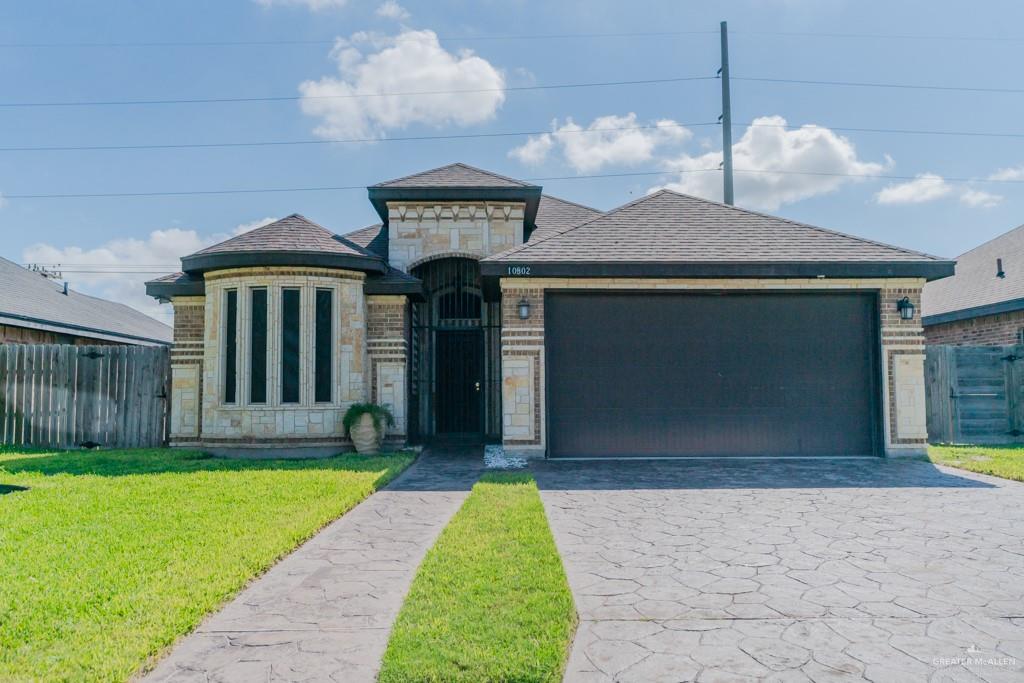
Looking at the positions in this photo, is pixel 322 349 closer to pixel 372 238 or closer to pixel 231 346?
pixel 231 346

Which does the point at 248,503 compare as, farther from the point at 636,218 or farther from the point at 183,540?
the point at 636,218

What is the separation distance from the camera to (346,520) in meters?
5.73

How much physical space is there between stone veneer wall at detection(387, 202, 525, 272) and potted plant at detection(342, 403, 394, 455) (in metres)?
3.36

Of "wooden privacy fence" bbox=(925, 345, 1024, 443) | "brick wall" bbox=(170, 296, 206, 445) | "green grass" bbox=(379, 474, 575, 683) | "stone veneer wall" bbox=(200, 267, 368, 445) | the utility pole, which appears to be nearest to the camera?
"green grass" bbox=(379, 474, 575, 683)

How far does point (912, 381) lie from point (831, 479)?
3.05 meters

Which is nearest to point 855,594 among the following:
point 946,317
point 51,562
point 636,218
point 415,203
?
point 51,562

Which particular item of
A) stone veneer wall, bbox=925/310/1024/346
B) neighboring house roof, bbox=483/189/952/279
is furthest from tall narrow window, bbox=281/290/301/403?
stone veneer wall, bbox=925/310/1024/346

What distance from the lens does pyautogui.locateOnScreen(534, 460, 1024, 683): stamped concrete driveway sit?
292 cm

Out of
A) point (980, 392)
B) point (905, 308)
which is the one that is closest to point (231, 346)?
point (905, 308)

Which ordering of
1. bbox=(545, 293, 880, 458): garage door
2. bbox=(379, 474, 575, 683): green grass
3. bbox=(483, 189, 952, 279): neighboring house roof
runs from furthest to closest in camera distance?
bbox=(545, 293, 880, 458): garage door
bbox=(483, 189, 952, 279): neighboring house roof
bbox=(379, 474, 575, 683): green grass

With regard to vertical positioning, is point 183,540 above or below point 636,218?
below

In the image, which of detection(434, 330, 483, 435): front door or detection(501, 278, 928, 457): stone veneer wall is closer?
detection(501, 278, 928, 457): stone veneer wall

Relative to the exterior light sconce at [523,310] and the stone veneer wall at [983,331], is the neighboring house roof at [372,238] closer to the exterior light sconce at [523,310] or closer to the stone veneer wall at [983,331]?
the exterior light sconce at [523,310]

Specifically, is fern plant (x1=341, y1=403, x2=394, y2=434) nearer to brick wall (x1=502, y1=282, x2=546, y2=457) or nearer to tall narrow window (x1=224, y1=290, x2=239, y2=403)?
tall narrow window (x1=224, y1=290, x2=239, y2=403)
